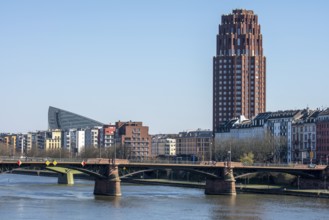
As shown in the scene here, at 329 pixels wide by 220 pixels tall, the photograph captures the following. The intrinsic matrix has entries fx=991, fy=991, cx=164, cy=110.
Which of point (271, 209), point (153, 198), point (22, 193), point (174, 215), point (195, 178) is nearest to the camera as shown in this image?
point (174, 215)

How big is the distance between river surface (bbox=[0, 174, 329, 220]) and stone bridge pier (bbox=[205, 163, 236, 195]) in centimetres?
171

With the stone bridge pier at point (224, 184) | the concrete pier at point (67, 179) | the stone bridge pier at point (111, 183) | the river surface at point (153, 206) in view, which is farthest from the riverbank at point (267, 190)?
the stone bridge pier at point (111, 183)

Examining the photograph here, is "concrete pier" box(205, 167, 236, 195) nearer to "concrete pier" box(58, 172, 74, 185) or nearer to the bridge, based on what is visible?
the bridge

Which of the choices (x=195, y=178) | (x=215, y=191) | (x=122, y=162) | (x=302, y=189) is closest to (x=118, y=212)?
(x=122, y=162)

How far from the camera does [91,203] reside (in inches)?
4801

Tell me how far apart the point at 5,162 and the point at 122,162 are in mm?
19591

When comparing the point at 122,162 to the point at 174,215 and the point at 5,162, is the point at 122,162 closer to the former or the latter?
the point at 5,162

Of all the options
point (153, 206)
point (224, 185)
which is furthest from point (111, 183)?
point (224, 185)

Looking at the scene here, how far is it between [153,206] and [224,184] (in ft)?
90.5

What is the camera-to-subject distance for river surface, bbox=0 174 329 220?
108 metres

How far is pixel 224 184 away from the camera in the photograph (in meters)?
146

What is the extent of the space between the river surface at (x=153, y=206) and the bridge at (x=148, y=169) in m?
2.17

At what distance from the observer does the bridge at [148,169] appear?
132 m

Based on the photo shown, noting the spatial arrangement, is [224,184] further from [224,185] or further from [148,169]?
[148,169]
